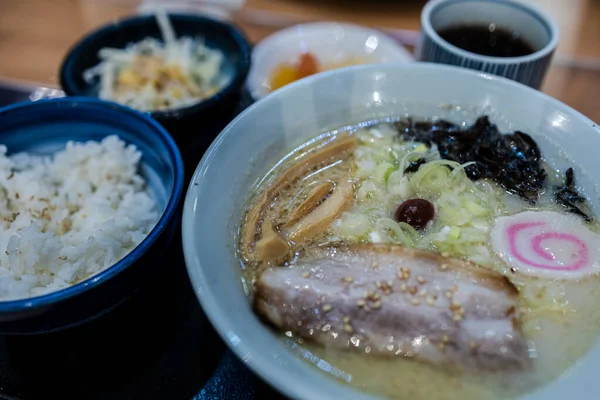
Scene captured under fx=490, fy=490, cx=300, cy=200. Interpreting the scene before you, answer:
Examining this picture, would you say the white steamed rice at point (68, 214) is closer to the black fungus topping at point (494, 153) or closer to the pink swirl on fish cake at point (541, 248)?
the black fungus topping at point (494, 153)

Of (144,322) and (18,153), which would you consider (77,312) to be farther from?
(18,153)

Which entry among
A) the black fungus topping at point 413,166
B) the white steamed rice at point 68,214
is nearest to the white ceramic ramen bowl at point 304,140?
the black fungus topping at point 413,166

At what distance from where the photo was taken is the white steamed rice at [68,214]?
1.65 metres

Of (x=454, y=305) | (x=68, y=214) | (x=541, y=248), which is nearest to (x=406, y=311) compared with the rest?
(x=454, y=305)

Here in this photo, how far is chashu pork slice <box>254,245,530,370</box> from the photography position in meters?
1.31

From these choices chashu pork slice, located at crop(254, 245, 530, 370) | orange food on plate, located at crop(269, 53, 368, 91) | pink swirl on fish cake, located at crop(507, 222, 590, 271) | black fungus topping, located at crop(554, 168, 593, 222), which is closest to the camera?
chashu pork slice, located at crop(254, 245, 530, 370)

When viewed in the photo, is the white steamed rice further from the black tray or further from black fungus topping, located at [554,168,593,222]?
black fungus topping, located at [554,168,593,222]

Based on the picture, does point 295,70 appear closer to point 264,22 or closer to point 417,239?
point 264,22

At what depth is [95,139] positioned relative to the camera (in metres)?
2.16

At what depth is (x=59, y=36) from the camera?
132 inches

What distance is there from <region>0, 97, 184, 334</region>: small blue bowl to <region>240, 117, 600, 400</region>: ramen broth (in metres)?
0.32

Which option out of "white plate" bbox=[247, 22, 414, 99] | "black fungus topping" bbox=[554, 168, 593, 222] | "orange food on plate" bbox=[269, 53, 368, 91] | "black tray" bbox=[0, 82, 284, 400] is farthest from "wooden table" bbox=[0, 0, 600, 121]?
"black tray" bbox=[0, 82, 284, 400]

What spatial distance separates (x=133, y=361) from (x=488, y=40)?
2.19 m

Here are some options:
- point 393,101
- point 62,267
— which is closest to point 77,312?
point 62,267
